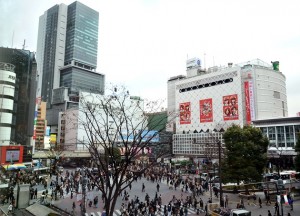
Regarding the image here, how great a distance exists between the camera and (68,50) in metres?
131

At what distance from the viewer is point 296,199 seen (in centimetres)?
2605

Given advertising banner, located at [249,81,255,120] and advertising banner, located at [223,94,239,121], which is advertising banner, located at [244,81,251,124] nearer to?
advertising banner, located at [249,81,255,120]

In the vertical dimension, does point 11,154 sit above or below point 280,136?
below

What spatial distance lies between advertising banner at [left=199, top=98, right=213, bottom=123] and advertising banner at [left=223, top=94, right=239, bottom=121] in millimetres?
4722

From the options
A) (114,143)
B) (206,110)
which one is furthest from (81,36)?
(114,143)

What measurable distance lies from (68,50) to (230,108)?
311ft

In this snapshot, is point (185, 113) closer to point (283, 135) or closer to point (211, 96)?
point (211, 96)

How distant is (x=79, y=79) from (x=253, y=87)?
87715 millimetres

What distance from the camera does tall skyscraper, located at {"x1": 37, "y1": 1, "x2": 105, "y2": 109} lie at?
419ft

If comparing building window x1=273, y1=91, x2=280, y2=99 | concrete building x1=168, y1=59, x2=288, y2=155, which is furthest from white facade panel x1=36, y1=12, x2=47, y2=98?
building window x1=273, y1=91, x2=280, y2=99

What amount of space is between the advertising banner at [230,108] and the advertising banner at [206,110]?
15.5 ft

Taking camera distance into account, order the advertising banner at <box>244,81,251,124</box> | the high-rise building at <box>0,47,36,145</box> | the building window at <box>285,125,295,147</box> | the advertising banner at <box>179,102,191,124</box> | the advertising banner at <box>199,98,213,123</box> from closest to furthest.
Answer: the high-rise building at <box>0,47,36,145</box> → the building window at <box>285,125,295,147</box> → the advertising banner at <box>244,81,251,124</box> → the advertising banner at <box>199,98,213,123</box> → the advertising banner at <box>179,102,191,124</box>

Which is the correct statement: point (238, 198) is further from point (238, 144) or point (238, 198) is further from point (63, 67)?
point (63, 67)

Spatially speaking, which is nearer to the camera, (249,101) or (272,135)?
(272,135)
